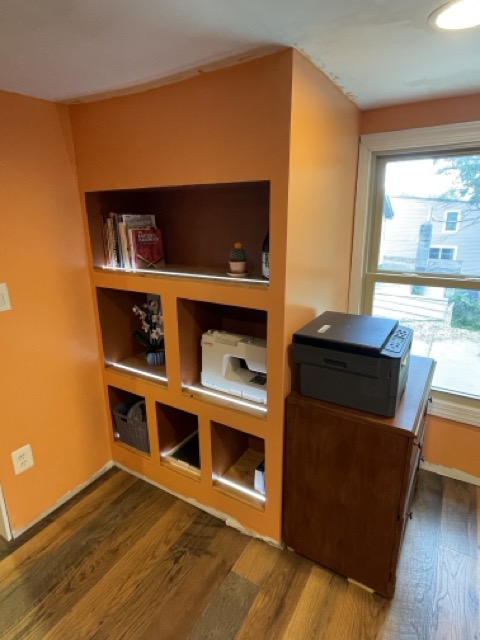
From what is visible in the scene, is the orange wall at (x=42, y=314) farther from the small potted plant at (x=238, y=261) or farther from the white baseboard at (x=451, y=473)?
the white baseboard at (x=451, y=473)

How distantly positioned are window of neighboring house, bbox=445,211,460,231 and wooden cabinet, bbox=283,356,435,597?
886 mm

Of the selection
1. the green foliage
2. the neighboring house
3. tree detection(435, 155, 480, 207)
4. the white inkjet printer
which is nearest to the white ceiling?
tree detection(435, 155, 480, 207)

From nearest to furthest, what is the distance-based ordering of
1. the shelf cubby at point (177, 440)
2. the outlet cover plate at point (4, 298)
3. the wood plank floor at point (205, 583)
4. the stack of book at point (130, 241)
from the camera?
the wood plank floor at point (205, 583), the outlet cover plate at point (4, 298), the stack of book at point (130, 241), the shelf cubby at point (177, 440)

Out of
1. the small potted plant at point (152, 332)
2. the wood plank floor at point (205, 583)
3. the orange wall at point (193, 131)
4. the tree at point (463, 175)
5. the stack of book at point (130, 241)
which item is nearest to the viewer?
the orange wall at point (193, 131)

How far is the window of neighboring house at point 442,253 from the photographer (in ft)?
6.37

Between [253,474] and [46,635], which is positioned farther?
[253,474]

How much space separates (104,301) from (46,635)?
1499 millimetres

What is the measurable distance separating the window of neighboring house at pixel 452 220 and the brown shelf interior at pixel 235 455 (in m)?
1.62

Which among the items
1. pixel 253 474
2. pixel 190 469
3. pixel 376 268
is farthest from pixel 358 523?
pixel 376 268

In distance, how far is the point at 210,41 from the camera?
1.15 m

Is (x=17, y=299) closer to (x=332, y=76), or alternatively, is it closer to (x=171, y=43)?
(x=171, y=43)

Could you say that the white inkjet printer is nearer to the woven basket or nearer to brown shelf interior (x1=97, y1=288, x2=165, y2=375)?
brown shelf interior (x1=97, y1=288, x2=165, y2=375)

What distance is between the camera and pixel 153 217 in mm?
2072

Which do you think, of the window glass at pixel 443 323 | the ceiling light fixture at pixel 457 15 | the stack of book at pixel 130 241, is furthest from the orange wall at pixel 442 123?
the stack of book at pixel 130 241
